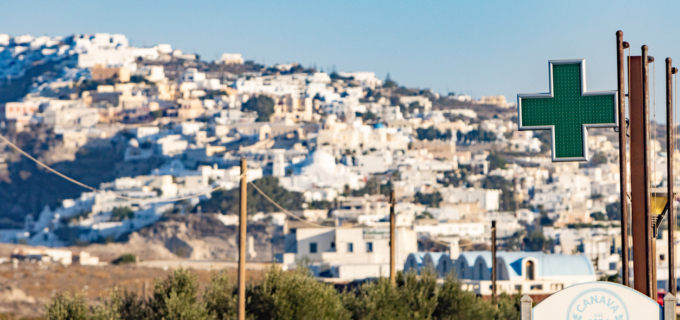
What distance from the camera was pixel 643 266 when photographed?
759 centimetres

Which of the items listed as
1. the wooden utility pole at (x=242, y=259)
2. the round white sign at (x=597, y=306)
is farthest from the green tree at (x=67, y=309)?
the round white sign at (x=597, y=306)

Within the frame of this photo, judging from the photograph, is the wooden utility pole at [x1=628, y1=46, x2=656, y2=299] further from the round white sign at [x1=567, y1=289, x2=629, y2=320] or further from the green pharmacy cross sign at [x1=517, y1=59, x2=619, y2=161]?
the round white sign at [x1=567, y1=289, x2=629, y2=320]

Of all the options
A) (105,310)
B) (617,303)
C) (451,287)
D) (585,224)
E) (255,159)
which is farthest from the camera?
(255,159)

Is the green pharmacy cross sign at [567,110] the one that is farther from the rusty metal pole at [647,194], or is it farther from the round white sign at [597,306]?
the round white sign at [597,306]

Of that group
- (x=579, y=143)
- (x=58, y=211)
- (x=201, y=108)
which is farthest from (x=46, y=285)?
(x=201, y=108)

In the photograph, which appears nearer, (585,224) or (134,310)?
(134,310)

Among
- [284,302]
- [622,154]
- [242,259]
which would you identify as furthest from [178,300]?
[622,154]

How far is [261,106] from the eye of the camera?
18912 centimetres

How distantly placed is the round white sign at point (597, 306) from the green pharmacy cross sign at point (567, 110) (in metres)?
1.26

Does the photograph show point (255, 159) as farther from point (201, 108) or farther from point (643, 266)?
point (643, 266)

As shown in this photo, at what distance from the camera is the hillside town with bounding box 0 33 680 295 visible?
340 feet

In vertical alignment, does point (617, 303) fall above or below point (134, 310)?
above

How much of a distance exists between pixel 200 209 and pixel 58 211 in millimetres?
27460

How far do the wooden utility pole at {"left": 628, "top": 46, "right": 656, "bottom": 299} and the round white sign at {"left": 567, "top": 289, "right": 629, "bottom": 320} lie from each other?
1044 mm
